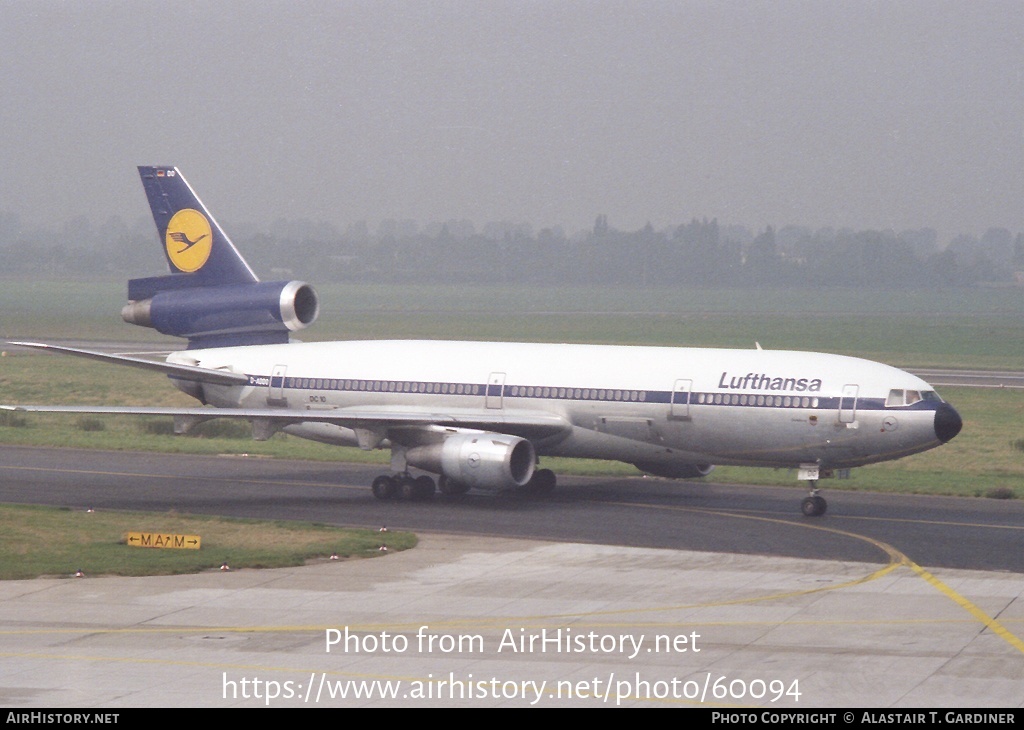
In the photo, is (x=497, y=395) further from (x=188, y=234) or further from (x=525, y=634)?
(x=525, y=634)

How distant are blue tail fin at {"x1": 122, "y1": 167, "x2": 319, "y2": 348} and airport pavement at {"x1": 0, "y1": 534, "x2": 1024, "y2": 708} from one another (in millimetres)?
16545

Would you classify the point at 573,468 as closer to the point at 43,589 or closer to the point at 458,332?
the point at 43,589

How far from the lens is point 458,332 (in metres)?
116

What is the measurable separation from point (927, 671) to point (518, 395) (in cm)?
1974

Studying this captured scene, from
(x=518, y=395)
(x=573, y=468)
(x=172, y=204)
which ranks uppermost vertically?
(x=172, y=204)

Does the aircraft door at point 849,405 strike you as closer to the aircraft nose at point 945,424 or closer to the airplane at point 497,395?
the airplane at point 497,395

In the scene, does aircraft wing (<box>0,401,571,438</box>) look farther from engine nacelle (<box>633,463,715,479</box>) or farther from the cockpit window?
the cockpit window

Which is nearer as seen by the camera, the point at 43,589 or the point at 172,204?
the point at 43,589

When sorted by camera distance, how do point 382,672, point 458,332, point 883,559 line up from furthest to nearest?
point 458,332
point 883,559
point 382,672

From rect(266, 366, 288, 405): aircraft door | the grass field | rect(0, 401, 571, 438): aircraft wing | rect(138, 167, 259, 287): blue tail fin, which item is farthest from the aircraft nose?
rect(138, 167, 259, 287): blue tail fin

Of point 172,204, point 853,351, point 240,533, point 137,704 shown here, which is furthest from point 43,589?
point 853,351

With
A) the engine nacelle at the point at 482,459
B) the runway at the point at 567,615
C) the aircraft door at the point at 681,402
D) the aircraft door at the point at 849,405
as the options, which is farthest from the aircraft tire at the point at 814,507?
the engine nacelle at the point at 482,459

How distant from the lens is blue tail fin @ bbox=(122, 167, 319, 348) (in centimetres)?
4184

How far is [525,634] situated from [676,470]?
17879 mm
